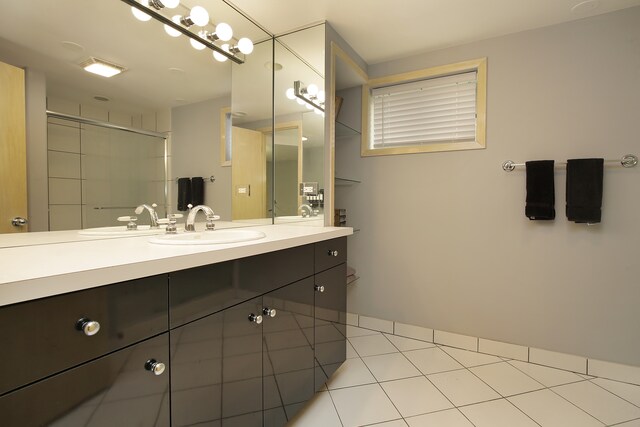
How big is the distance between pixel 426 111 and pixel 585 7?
1.03m

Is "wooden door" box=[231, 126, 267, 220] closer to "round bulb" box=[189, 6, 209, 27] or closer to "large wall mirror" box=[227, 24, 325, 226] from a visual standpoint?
"large wall mirror" box=[227, 24, 325, 226]

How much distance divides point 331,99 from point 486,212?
4.49ft

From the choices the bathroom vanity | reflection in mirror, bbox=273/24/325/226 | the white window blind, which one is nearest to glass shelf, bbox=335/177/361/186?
the white window blind

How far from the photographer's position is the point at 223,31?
5.40ft

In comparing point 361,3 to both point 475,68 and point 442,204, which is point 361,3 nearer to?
point 475,68

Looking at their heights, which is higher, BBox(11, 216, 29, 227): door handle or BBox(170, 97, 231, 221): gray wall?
BBox(170, 97, 231, 221): gray wall

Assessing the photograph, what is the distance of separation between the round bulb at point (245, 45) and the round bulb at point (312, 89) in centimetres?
44

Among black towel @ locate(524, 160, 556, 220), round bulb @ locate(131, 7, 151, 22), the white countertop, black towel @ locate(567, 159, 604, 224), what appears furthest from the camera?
black towel @ locate(524, 160, 556, 220)

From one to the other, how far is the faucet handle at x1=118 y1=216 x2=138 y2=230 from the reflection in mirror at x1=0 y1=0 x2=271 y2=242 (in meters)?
0.02

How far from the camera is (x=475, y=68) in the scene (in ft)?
7.14

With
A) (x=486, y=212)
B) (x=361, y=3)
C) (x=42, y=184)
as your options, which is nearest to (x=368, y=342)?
(x=486, y=212)

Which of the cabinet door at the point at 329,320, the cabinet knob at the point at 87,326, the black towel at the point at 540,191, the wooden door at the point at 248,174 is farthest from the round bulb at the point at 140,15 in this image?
the black towel at the point at 540,191

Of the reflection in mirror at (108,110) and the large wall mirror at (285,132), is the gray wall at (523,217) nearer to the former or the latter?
the large wall mirror at (285,132)

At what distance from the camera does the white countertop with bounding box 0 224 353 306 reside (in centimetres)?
56
